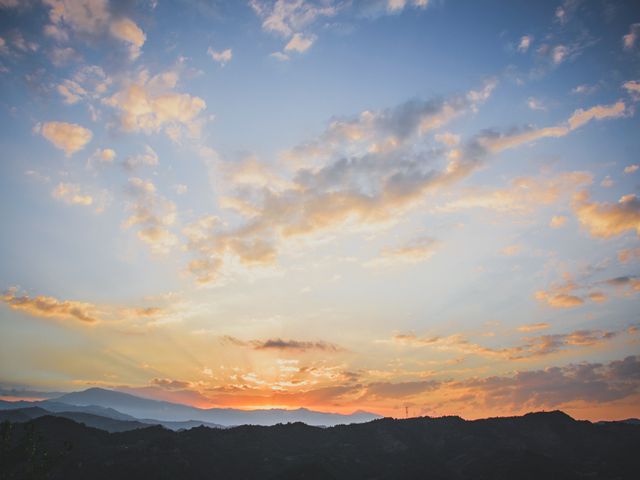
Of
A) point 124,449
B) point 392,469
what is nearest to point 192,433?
point 124,449

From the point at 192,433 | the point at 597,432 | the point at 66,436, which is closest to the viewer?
the point at 66,436

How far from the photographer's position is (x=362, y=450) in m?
96.9

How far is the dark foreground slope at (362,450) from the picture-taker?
7506 cm

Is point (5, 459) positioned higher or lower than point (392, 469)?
higher

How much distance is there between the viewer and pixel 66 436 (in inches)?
3556

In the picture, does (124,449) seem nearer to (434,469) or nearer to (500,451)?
(434,469)

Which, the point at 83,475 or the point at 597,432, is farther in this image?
the point at 597,432

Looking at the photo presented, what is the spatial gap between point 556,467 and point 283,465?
5694 cm

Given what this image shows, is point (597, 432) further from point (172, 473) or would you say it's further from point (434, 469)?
point (172, 473)

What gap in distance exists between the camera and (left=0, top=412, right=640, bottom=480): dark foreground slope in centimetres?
7506

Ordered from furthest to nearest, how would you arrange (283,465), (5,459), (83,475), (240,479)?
(283,465), (240,479), (83,475), (5,459)

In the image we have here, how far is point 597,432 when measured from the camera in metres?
106

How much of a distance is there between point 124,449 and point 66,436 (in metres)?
19.7

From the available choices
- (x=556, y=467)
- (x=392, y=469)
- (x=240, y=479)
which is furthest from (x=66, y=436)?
(x=556, y=467)
